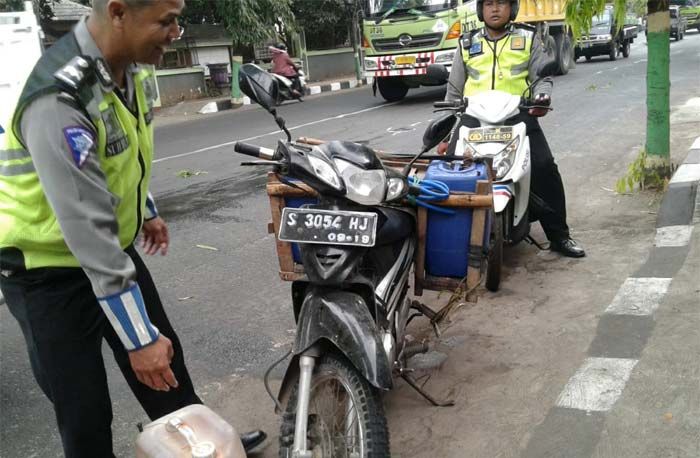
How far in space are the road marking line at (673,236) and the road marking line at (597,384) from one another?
1734 mm

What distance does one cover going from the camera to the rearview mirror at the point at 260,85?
2.44 m

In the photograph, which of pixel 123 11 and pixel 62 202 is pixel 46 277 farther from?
pixel 123 11

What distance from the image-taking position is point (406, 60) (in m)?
14.7

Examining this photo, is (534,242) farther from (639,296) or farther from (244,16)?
(244,16)

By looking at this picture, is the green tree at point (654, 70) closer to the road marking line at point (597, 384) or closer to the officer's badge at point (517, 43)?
the officer's badge at point (517, 43)

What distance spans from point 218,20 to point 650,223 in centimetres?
1835

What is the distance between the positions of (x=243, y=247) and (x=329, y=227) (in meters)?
3.24

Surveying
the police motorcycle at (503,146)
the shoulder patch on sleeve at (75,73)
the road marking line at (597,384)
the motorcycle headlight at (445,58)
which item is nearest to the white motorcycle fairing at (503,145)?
the police motorcycle at (503,146)

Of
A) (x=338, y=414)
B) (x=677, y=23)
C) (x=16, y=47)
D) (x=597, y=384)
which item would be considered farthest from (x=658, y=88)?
(x=677, y=23)

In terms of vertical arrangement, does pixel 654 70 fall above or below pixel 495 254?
above

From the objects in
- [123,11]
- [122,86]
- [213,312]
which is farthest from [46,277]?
[213,312]

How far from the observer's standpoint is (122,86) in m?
2.00

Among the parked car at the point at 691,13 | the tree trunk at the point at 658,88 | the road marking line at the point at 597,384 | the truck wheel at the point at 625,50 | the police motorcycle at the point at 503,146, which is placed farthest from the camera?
the parked car at the point at 691,13

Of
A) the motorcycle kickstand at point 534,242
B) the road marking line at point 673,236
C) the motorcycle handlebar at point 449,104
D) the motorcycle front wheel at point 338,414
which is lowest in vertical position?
the motorcycle kickstand at point 534,242
